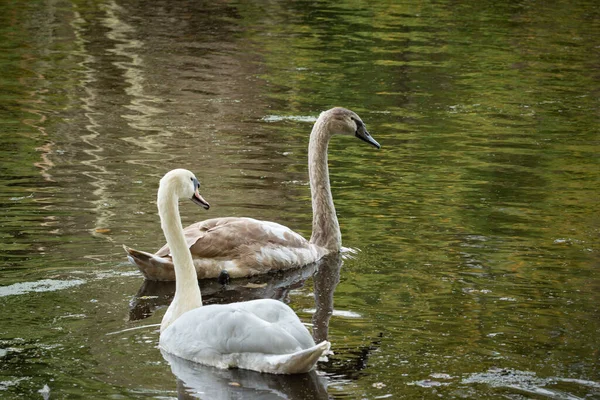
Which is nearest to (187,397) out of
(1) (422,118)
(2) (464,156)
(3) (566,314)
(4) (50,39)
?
(3) (566,314)

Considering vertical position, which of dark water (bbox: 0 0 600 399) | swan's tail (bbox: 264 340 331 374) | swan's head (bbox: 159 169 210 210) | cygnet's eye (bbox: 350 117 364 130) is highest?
swan's head (bbox: 159 169 210 210)

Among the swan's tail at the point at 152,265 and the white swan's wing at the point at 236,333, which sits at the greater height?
the white swan's wing at the point at 236,333

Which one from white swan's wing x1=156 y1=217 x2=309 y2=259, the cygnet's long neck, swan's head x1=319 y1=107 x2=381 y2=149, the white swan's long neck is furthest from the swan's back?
swan's head x1=319 y1=107 x2=381 y2=149

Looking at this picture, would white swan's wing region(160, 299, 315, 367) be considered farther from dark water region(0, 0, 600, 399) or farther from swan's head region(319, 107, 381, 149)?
swan's head region(319, 107, 381, 149)

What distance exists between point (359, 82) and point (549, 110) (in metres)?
3.55

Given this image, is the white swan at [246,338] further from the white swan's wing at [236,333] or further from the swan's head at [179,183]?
Answer: the swan's head at [179,183]

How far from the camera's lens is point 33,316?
29.1 feet

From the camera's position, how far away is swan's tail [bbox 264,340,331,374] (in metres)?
7.43

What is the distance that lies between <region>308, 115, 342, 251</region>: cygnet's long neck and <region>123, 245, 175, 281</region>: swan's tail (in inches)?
71.0

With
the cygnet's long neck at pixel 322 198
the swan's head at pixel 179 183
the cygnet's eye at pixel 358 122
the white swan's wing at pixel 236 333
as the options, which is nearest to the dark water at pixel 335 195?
the white swan's wing at pixel 236 333

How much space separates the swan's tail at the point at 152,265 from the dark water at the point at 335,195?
0.41 feet

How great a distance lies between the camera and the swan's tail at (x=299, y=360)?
7.43 metres

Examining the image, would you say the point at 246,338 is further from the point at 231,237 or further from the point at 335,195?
the point at 335,195

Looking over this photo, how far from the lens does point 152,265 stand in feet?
32.5
